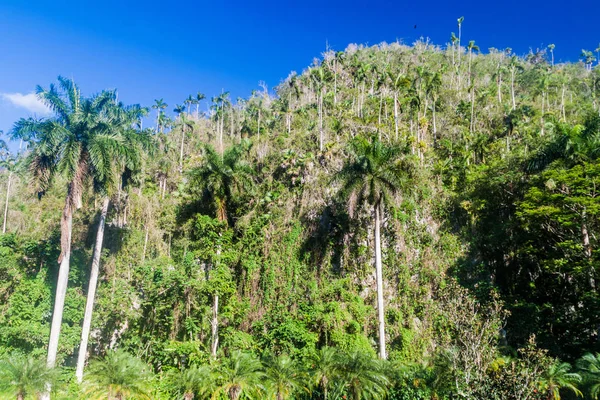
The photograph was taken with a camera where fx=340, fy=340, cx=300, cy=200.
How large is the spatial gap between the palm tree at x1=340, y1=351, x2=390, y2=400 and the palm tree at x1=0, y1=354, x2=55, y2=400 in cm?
1216

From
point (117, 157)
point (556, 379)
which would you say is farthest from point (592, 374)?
point (117, 157)

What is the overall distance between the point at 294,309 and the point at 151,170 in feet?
72.2

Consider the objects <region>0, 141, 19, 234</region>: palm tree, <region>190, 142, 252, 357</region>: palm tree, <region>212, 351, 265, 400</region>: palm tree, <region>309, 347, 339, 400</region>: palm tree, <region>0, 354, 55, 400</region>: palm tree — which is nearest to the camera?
<region>0, 354, 55, 400</region>: palm tree

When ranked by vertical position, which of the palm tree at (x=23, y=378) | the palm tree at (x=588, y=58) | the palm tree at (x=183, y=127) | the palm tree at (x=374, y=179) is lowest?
the palm tree at (x=23, y=378)

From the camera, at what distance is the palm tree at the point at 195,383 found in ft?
50.3

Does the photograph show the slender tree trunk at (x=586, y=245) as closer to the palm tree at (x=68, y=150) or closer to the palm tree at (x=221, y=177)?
the palm tree at (x=221, y=177)

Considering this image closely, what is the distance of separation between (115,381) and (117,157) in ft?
36.2

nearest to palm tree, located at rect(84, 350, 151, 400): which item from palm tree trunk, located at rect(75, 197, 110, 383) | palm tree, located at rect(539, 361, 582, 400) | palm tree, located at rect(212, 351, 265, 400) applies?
palm tree, located at rect(212, 351, 265, 400)

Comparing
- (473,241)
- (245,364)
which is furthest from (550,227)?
(245,364)

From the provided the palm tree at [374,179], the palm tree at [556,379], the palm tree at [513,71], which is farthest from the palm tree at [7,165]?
the palm tree at [513,71]

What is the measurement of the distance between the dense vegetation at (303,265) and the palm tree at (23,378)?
0.08 m

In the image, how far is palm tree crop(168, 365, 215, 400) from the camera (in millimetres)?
15344

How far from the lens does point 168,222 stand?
27828 millimetres

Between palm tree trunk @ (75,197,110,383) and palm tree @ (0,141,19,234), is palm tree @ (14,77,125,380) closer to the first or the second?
palm tree trunk @ (75,197,110,383)
